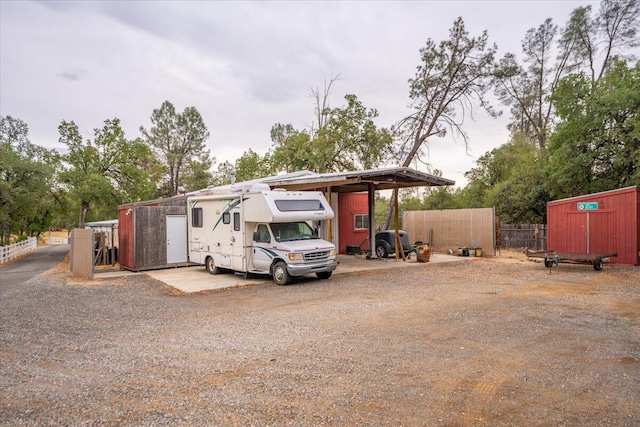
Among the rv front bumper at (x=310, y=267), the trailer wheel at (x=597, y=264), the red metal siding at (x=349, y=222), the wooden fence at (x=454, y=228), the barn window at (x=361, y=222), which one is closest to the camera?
the rv front bumper at (x=310, y=267)

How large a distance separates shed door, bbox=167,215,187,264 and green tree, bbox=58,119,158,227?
1501 centimetres

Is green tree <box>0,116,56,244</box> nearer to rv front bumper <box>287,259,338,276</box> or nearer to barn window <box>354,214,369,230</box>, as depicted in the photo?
barn window <box>354,214,369,230</box>

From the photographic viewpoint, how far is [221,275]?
42.5 feet

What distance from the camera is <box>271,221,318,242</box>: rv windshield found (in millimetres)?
11336

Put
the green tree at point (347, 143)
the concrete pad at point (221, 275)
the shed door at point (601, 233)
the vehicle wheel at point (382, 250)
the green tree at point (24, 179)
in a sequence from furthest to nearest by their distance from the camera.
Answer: the green tree at point (347, 143), the green tree at point (24, 179), the vehicle wheel at point (382, 250), the shed door at point (601, 233), the concrete pad at point (221, 275)

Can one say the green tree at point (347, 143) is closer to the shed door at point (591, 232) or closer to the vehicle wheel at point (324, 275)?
the shed door at point (591, 232)

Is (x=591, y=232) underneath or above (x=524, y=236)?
above

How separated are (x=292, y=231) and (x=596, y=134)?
55.8 feet

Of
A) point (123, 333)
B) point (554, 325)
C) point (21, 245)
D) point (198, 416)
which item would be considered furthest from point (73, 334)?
point (21, 245)

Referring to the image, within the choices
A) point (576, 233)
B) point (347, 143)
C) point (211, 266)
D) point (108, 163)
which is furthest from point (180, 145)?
point (576, 233)

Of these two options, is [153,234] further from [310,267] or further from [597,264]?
[597,264]

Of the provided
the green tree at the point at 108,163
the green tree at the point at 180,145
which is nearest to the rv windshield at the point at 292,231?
the green tree at the point at 108,163

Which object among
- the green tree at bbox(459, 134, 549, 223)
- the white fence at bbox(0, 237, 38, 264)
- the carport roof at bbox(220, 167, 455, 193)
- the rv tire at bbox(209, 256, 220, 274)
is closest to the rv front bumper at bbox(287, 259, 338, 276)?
the rv tire at bbox(209, 256, 220, 274)

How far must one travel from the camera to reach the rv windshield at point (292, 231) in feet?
37.2
